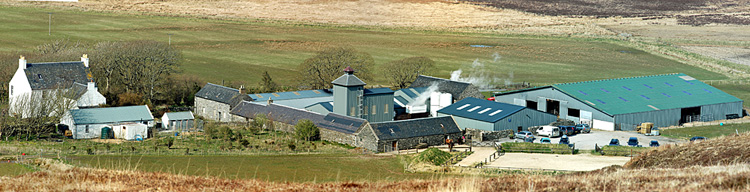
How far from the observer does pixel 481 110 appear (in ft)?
232

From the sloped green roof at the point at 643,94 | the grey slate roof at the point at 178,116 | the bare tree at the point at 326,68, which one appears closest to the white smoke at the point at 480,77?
the bare tree at the point at 326,68

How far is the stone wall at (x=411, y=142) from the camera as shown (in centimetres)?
6025

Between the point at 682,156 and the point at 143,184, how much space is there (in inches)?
878

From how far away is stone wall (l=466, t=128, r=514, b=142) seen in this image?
6581 centimetres

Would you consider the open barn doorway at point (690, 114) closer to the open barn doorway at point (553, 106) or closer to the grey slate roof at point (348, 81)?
the open barn doorway at point (553, 106)

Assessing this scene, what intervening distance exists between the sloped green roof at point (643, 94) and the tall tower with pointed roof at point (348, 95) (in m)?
20.8

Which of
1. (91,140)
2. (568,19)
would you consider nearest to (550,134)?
(91,140)

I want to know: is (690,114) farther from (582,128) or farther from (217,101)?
(217,101)

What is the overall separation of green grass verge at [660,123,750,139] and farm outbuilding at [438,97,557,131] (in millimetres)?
10595

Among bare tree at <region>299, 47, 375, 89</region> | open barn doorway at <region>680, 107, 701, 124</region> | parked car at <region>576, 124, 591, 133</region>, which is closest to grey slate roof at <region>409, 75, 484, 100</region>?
parked car at <region>576, 124, 591, 133</region>

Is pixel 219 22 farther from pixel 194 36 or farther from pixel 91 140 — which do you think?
pixel 91 140

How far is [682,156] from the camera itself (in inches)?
1300

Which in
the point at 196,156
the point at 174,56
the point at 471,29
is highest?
the point at 471,29

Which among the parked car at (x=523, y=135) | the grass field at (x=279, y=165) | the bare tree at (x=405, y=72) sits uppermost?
the bare tree at (x=405, y=72)
